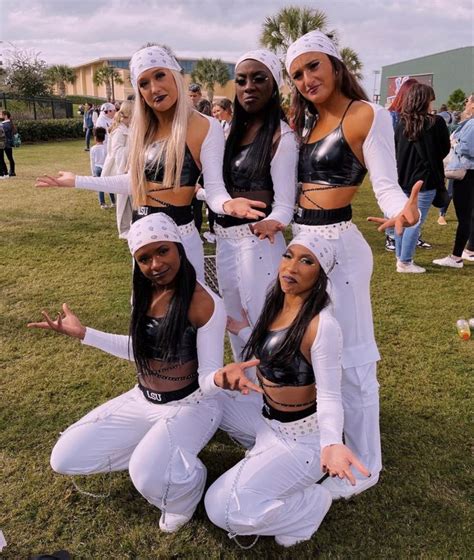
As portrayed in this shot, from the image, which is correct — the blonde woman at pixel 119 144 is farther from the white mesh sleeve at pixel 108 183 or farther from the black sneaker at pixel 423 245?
the black sneaker at pixel 423 245

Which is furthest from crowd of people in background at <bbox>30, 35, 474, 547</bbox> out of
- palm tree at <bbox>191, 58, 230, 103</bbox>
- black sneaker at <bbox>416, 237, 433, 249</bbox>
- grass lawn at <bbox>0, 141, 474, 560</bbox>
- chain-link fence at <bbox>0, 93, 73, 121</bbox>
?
palm tree at <bbox>191, 58, 230, 103</bbox>

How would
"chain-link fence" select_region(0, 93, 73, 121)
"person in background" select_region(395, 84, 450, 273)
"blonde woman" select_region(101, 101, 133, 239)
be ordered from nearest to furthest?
"person in background" select_region(395, 84, 450, 273) → "blonde woman" select_region(101, 101, 133, 239) → "chain-link fence" select_region(0, 93, 73, 121)

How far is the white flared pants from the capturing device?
87.6 inches

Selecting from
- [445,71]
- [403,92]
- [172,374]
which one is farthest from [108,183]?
[445,71]

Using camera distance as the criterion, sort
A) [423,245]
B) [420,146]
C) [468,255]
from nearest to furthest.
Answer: [420,146]
[468,255]
[423,245]

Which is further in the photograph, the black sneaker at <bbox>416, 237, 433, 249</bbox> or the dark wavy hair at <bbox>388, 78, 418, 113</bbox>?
the black sneaker at <bbox>416, 237, 433, 249</bbox>

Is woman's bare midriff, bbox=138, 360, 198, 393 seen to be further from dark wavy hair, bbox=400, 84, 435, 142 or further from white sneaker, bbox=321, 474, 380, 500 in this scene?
dark wavy hair, bbox=400, 84, 435, 142

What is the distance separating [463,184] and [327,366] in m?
4.46

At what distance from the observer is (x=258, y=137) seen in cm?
245

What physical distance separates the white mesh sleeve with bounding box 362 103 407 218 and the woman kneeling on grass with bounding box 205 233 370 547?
1.13ft

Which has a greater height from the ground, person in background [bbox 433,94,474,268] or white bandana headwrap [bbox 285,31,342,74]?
white bandana headwrap [bbox 285,31,342,74]

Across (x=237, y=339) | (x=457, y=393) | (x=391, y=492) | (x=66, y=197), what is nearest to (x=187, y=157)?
(x=237, y=339)

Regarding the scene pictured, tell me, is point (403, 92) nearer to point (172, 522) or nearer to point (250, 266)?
point (250, 266)

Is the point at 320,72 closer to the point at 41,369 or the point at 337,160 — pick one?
the point at 337,160
